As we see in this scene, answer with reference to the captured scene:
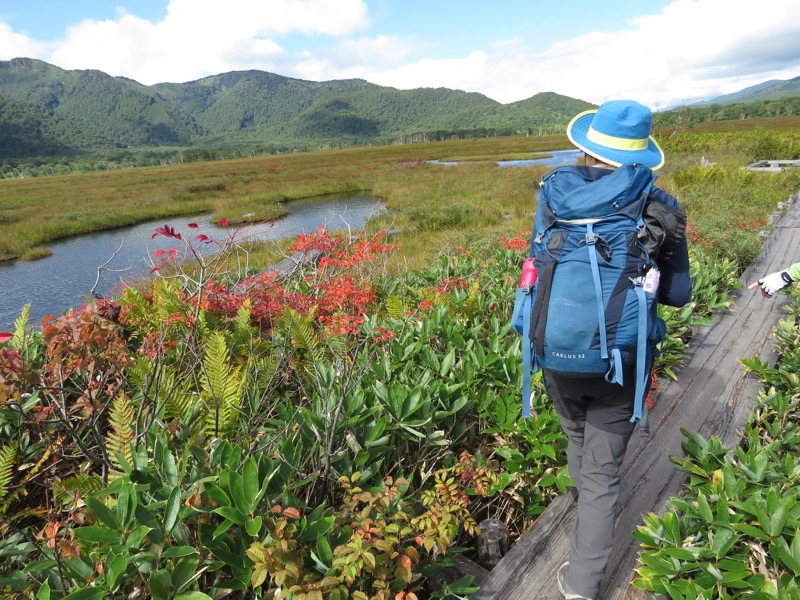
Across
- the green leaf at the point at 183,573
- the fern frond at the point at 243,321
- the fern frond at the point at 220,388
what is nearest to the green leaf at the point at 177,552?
the green leaf at the point at 183,573

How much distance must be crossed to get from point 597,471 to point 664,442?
1285mm

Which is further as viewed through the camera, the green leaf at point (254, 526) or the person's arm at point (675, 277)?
the person's arm at point (675, 277)

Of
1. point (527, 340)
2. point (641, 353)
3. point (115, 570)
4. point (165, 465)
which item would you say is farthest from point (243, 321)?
point (641, 353)

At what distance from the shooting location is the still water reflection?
10.6 metres

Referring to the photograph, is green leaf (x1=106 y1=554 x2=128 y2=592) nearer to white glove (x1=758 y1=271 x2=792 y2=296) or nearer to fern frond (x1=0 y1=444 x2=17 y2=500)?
fern frond (x1=0 y1=444 x2=17 y2=500)

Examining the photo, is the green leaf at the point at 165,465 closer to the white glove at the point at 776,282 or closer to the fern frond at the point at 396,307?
the fern frond at the point at 396,307

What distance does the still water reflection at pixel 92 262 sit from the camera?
10633mm

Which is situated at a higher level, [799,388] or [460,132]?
[460,132]

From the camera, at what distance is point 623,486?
2459 mm

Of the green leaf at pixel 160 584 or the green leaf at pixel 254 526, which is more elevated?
the green leaf at pixel 254 526

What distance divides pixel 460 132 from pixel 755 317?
129 metres

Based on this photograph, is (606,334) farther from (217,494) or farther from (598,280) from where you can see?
(217,494)

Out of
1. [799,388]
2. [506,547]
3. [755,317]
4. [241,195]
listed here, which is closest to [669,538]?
[506,547]

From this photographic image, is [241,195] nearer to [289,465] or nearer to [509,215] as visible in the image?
[509,215]
